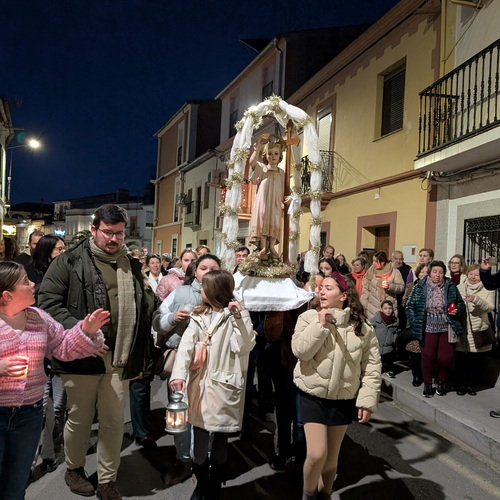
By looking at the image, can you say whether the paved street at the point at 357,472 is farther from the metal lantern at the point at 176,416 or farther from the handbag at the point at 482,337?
the handbag at the point at 482,337

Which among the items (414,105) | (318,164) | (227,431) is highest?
(414,105)

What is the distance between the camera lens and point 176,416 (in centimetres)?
294

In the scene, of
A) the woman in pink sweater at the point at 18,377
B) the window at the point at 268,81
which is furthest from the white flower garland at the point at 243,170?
the window at the point at 268,81

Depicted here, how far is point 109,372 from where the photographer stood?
131 inches

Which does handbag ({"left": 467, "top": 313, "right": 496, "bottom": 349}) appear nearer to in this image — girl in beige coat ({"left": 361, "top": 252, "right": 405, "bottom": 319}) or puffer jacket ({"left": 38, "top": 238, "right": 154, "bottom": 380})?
girl in beige coat ({"left": 361, "top": 252, "right": 405, "bottom": 319})

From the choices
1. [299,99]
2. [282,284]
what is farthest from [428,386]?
[299,99]

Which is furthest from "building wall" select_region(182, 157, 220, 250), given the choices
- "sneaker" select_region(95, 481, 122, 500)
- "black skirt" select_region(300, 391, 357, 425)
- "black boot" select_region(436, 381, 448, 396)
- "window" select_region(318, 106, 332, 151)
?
"black skirt" select_region(300, 391, 357, 425)

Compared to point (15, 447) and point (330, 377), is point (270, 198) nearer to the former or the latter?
point (330, 377)

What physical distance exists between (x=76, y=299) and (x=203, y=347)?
1.01 meters

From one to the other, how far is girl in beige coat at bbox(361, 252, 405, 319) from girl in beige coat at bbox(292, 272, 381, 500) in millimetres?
4165

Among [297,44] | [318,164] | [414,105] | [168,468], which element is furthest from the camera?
[297,44]

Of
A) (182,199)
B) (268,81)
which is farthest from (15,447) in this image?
(182,199)

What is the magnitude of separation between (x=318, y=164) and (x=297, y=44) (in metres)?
12.9

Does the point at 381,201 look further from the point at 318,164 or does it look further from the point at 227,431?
the point at 227,431
